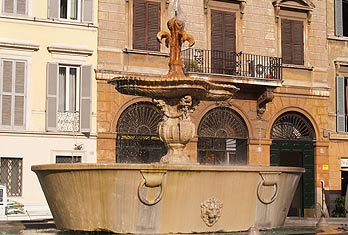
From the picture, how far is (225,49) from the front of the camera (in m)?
26.2

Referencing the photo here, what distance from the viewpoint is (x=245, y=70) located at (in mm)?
25984

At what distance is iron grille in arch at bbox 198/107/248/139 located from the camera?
2592cm

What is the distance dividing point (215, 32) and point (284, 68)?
9.98 ft

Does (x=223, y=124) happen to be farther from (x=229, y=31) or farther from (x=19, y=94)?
(x=19, y=94)

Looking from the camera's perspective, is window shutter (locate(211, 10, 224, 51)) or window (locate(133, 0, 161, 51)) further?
window shutter (locate(211, 10, 224, 51))

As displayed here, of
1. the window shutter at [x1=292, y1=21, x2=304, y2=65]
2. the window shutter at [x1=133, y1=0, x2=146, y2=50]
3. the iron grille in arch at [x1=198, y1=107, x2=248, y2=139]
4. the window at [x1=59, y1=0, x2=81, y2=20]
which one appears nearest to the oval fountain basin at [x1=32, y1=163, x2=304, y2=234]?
the window at [x1=59, y1=0, x2=81, y2=20]

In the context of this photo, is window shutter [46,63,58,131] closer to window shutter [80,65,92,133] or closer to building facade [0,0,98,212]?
building facade [0,0,98,212]

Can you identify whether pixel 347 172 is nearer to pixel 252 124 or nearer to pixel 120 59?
pixel 252 124

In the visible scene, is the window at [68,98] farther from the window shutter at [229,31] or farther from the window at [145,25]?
the window shutter at [229,31]

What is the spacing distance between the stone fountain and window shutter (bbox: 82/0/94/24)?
12.2 meters

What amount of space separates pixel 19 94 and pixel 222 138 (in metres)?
7.39

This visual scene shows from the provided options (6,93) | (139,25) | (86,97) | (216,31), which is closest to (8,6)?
(6,93)

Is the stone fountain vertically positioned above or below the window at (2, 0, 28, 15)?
below

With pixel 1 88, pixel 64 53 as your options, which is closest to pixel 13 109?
pixel 1 88
